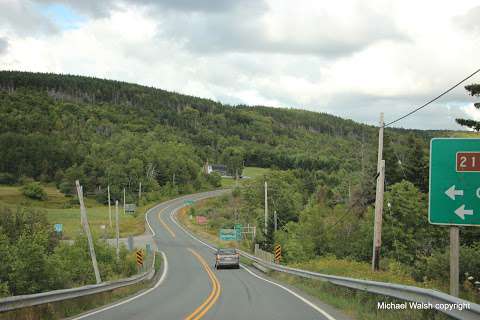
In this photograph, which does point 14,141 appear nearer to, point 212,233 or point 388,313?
point 212,233

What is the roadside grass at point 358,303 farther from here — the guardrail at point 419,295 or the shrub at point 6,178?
the shrub at point 6,178

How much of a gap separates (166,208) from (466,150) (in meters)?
114

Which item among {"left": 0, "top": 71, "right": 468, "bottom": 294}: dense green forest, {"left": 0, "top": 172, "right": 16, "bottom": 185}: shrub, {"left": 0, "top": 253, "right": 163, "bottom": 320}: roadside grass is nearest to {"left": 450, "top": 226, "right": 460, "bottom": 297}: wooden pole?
{"left": 0, "top": 253, "right": 163, "bottom": 320}: roadside grass

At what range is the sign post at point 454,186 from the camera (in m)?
9.05

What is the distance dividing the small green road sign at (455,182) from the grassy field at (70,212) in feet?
238

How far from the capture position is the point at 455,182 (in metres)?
9.22

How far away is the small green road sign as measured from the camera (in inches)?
356

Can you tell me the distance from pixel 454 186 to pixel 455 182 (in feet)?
0.24

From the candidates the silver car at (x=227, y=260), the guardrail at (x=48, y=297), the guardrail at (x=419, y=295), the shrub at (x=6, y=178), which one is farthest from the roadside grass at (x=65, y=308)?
the shrub at (x=6, y=178)

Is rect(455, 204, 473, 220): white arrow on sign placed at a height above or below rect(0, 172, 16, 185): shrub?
below

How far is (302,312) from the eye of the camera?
1328cm

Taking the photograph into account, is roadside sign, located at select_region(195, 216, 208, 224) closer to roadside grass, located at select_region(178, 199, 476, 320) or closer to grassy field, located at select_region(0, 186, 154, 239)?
grassy field, located at select_region(0, 186, 154, 239)

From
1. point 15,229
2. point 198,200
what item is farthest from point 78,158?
point 15,229

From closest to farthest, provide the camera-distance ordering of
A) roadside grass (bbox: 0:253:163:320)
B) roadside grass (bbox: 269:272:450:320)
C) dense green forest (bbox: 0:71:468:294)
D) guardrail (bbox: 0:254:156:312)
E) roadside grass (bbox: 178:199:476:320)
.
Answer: roadside grass (bbox: 269:272:450:320), guardrail (bbox: 0:254:156:312), roadside grass (bbox: 178:199:476:320), roadside grass (bbox: 0:253:163:320), dense green forest (bbox: 0:71:468:294)
